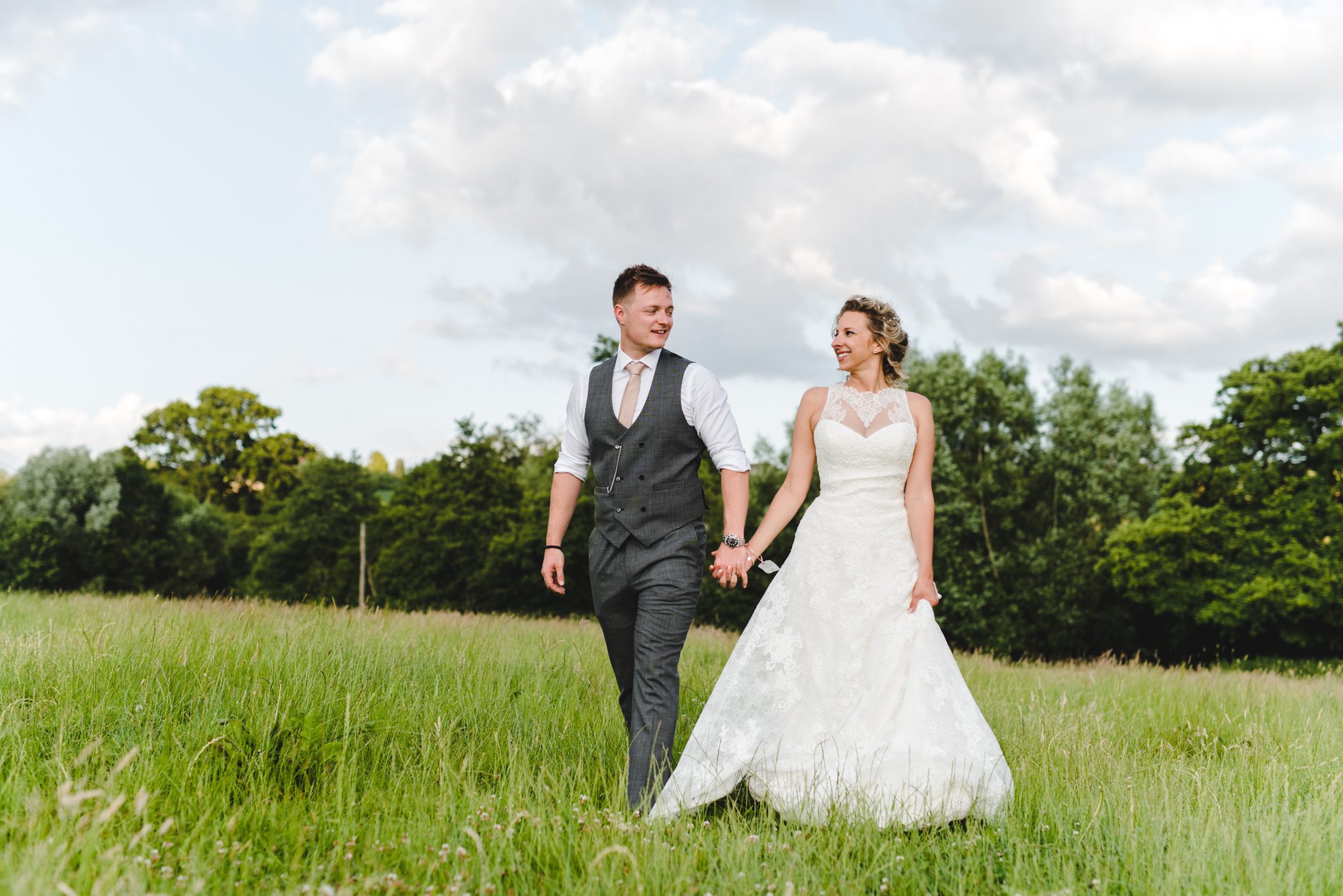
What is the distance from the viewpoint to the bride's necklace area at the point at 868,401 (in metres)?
4.72

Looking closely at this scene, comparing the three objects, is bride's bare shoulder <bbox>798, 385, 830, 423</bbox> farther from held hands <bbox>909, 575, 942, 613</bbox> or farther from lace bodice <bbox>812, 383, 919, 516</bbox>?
held hands <bbox>909, 575, 942, 613</bbox>

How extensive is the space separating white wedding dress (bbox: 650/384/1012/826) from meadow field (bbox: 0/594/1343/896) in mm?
184

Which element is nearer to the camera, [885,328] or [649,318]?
[649,318]

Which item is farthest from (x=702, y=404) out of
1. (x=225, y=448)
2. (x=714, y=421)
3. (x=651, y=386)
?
(x=225, y=448)

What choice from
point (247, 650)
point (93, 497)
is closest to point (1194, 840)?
point (247, 650)

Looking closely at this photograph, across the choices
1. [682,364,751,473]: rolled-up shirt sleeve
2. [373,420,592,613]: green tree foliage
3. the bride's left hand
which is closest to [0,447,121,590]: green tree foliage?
[373,420,592,613]: green tree foliage

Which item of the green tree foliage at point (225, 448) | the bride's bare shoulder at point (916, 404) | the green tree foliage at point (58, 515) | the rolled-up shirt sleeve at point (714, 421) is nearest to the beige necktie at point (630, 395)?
the rolled-up shirt sleeve at point (714, 421)

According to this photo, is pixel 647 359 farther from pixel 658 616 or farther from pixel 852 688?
pixel 852 688

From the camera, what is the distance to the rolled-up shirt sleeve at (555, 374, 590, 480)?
482 cm

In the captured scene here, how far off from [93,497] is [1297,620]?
45539mm

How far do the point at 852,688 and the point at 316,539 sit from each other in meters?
42.9

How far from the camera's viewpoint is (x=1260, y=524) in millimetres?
27797

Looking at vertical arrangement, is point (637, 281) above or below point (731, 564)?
above

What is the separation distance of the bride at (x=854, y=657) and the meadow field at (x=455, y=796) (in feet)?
0.64
